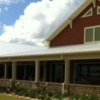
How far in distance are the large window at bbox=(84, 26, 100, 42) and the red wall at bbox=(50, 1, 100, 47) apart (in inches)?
16.6

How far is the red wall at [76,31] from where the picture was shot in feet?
93.9

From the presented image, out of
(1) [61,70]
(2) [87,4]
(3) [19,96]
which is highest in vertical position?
(2) [87,4]

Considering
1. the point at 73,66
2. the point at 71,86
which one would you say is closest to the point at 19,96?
the point at 71,86

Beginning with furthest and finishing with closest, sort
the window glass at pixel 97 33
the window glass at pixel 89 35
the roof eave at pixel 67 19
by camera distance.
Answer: the roof eave at pixel 67 19
the window glass at pixel 89 35
the window glass at pixel 97 33

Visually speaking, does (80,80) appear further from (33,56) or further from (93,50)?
(93,50)

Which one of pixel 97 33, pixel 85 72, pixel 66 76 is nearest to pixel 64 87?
pixel 66 76

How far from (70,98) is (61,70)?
32.3 feet

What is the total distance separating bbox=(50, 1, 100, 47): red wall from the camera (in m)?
28.6

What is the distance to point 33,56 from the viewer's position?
2911 centimetres

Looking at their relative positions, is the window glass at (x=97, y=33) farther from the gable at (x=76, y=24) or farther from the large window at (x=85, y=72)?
the large window at (x=85, y=72)

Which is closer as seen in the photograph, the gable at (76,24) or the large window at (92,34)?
the large window at (92,34)

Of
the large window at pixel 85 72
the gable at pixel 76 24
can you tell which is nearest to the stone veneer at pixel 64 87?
the large window at pixel 85 72

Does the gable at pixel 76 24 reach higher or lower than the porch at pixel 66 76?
higher

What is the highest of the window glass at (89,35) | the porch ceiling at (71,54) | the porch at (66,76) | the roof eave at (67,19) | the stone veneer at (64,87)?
the roof eave at (67,19)
